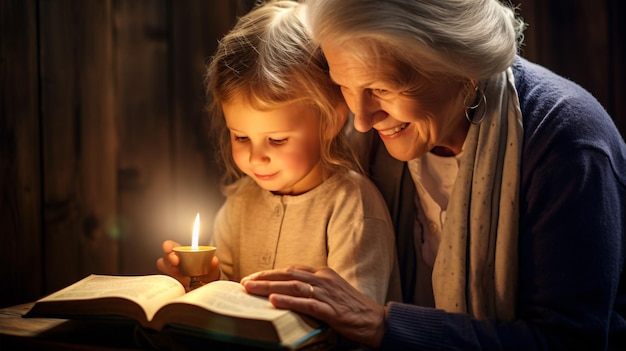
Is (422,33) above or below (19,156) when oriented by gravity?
above

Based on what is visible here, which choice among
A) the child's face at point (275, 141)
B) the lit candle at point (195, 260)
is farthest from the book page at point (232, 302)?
the child's face at point (275, 141)

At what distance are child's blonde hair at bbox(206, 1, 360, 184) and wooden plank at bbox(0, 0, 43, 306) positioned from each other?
0.51 metres

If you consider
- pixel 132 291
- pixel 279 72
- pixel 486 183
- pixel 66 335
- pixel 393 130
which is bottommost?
pixel 66 335

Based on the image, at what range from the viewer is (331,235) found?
5.46ft

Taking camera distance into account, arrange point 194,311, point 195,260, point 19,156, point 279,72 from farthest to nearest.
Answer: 1. point 19,156
2. point 279,72
3. point 195,260
4. point 194,311

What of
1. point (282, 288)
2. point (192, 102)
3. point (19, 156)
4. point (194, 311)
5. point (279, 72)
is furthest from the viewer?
point (192, 102)

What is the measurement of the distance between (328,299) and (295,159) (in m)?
0.44

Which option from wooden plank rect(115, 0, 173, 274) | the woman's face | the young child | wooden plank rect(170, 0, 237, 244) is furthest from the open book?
wooden plank rect(170, 0, 237, 244)

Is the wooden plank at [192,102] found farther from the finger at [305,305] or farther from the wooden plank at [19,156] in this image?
the finger at [305,305]

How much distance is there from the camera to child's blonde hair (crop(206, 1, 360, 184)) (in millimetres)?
1573

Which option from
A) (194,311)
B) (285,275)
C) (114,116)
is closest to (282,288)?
(285,275)

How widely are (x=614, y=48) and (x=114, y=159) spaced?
5.10ft

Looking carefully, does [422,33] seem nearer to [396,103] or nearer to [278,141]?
[396,103]

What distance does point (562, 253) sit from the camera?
4.33 ft
